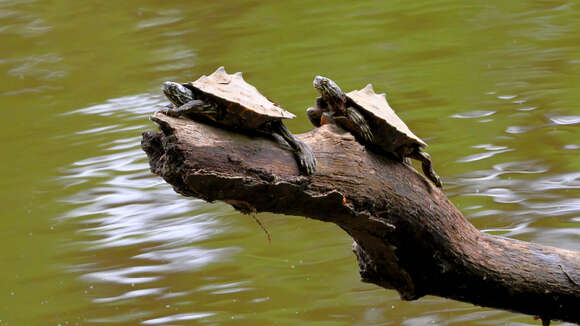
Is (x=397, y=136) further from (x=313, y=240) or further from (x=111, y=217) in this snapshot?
(x=111, y=217)

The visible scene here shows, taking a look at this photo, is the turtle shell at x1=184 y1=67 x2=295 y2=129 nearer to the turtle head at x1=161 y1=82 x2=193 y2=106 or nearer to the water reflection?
the turtle head at x1=161 y1=82 x2=193 y2=106

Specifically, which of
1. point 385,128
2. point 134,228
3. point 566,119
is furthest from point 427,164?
point 566,119

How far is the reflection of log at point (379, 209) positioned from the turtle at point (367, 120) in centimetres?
3

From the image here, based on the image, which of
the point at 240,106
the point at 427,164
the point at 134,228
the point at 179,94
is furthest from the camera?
the point at 134,228

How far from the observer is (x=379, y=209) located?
201 cm

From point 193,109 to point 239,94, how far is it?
0.42 ft

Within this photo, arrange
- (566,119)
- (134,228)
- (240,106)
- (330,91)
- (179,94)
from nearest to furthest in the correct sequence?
(240,106) < (179,94) < (330,91) < (134,228) < (566,119)

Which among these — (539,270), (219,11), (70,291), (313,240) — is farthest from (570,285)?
(219,11)

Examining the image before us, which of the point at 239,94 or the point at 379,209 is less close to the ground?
the point at 239,94

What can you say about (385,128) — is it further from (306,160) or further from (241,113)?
(241,113)

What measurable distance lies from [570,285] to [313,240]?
175 centimetres

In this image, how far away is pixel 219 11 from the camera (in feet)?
25.8

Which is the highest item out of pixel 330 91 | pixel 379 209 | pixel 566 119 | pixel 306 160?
pixel 330 91

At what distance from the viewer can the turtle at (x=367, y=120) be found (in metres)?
2.03
